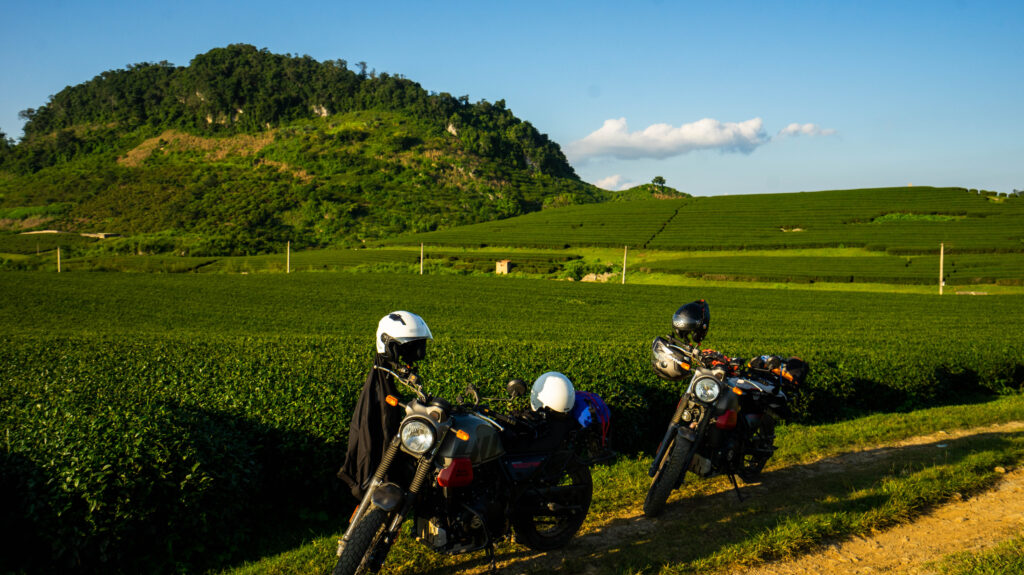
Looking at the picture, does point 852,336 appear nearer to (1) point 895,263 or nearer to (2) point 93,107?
(1) point 895,263

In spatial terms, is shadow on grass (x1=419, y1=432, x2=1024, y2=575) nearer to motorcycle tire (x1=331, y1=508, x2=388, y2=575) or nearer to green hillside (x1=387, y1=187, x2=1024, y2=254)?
motorcycle tire (x1=331, y1=508, x2=388, y2=575)

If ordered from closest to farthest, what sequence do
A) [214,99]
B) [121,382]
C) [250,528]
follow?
[250,528], [121,382], [214,99]

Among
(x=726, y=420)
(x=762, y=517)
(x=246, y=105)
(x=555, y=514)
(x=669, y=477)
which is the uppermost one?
(x=246, y=105)

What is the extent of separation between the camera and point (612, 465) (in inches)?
285

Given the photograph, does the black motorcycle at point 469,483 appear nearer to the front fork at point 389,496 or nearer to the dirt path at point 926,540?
the front fork at point 389,496

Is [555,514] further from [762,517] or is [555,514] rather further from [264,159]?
[264,159]

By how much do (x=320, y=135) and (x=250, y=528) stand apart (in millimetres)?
151639

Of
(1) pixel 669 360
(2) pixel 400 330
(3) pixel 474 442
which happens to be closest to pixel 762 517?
(1) pixel 669 360

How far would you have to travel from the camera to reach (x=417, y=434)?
149 inches

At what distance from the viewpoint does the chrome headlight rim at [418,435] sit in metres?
3.76

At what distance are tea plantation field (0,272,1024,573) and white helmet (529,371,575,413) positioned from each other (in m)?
2.04

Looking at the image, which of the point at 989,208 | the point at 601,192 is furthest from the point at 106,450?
the point at 601,192

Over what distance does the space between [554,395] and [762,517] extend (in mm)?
2305

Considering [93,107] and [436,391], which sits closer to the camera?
[436,391]
